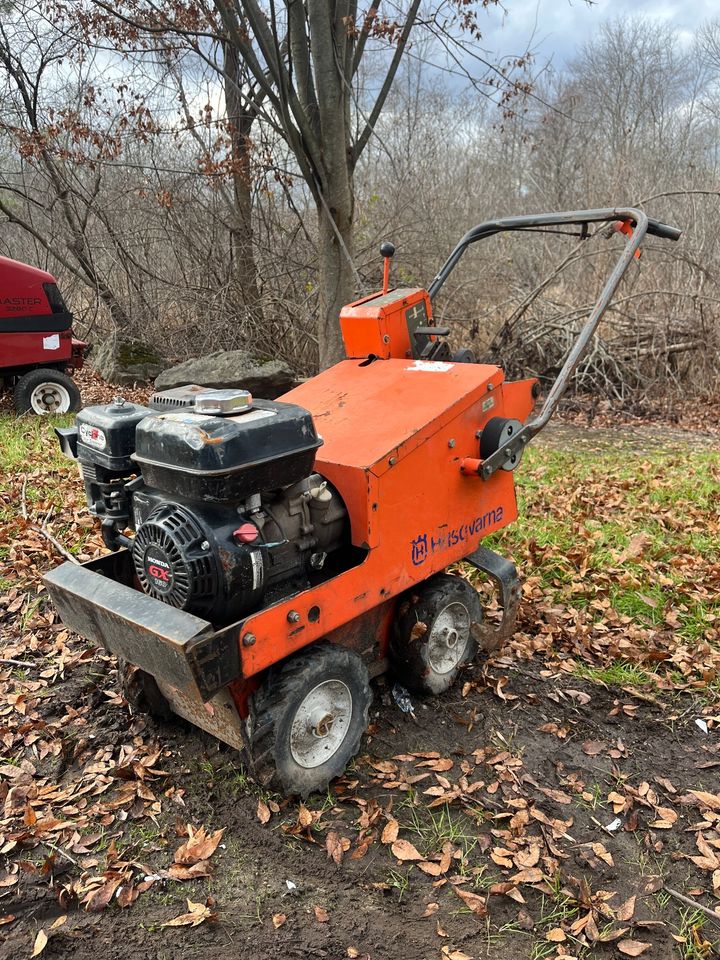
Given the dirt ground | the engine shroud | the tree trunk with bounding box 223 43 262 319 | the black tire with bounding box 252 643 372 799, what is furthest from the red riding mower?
the black tire with bounding box 252 643 372 799

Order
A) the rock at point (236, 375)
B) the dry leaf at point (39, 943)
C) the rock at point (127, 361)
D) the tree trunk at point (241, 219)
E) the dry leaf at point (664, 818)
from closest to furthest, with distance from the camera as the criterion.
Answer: the dry leaf at point (39, 943), the dry leaf at point (664, 818), the rock at point (236, 375), the tree trunk at point (241, 219), the rock at point (127, 361)

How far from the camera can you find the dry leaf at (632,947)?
223 centimetres

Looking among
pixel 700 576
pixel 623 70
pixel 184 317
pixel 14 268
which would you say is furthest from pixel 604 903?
pixel 623 70

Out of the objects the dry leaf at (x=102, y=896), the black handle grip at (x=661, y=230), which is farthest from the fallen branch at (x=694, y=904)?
the black handle grip at (x=661, y=230)

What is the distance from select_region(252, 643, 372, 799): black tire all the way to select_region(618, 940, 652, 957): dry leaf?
1.04m

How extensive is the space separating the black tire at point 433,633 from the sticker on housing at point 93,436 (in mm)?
Answer: 1366

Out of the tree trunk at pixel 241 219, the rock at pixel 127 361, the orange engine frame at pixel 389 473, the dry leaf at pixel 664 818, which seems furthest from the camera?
the rock at pixel 127 361

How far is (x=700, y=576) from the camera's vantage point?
4.53m

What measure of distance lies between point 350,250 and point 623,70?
1438 centimetres

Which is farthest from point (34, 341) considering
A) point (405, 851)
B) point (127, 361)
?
point (405, 851)

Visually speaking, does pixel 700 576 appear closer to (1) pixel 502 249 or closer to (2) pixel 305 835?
(2) pixel 305 835

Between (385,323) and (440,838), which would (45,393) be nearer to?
(385,323)

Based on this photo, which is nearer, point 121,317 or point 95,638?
point 95,638

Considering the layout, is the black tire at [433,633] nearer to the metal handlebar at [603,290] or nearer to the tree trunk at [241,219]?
the metal handlebar at [603,290]
